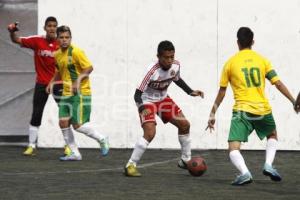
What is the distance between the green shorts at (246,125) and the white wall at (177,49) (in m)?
4.85

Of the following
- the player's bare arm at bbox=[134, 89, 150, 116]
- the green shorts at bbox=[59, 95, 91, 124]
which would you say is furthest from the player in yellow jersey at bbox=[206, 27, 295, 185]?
the green shorts at bbox=[59, 95, 91, 124]

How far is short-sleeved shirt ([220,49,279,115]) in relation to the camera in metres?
10.5

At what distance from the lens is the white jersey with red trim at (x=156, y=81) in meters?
11.5

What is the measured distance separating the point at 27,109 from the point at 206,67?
134 inches

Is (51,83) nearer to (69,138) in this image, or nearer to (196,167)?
(69,138)

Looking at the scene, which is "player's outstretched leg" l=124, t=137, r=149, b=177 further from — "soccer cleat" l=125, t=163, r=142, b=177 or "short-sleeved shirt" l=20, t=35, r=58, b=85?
"short-sleeved shirt" l=20, t=35, r=58, b=85

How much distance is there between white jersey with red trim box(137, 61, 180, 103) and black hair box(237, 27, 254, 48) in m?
1.36

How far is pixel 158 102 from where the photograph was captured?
1177 centimetres

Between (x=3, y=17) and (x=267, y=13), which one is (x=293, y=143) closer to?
(x=267, y=13)

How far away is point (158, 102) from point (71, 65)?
204cm

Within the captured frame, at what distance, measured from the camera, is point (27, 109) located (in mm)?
16781

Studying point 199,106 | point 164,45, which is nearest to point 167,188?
point 164,45

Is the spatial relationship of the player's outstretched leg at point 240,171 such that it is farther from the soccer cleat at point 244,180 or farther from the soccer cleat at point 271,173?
the soccer cleat at point 271,173

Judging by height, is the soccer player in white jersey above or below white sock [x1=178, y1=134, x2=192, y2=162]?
above
